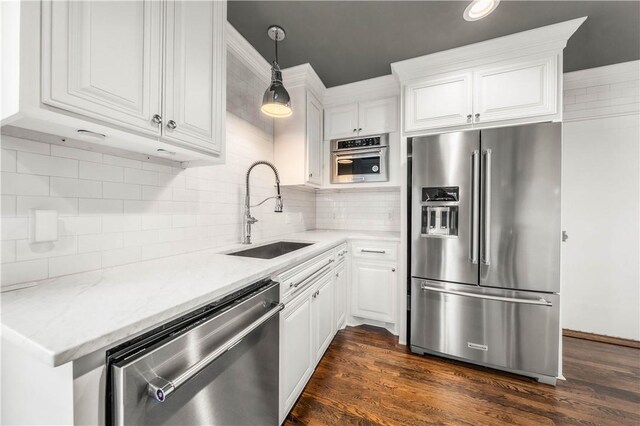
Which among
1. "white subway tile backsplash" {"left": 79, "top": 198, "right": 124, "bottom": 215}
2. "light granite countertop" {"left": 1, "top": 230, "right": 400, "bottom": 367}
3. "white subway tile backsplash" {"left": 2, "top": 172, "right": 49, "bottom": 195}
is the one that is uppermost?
"white subway tile backsplash" {"left": 2, "top": 172, "right": 49, "bottom": 195}

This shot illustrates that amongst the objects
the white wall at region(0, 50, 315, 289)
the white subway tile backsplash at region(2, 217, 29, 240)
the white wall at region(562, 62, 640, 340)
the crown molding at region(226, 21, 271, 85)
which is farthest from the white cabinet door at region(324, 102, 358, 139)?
the white subway tile backsplash at region(2, 217, 29, 240)

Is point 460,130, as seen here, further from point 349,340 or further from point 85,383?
point 85,383

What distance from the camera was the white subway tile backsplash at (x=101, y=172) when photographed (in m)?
1.06

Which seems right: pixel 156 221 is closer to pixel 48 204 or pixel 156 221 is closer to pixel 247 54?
pixel 48 204

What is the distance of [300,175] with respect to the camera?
242 centimetres

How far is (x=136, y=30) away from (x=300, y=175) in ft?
5.27

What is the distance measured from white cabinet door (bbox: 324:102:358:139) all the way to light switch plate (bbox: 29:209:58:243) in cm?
237

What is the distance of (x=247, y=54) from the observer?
200 cm

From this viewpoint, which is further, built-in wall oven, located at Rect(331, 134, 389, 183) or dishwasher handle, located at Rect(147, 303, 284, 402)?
built-in wall oven, located at Rect(331, 134, 389, 183)

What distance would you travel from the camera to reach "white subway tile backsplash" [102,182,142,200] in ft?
3.73

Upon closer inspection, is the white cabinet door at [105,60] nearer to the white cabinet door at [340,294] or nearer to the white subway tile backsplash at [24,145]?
the white subway tile backsplash at [24,145]

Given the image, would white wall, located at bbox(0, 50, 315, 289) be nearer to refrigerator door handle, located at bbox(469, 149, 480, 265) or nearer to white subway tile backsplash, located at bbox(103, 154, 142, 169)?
white subway tile backsplash, located at bbox(103, 154, 142, 169)

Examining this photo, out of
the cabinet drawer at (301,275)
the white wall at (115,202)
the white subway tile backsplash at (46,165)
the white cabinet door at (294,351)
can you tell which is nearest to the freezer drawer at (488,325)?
the cabinet drawer at (301,275)

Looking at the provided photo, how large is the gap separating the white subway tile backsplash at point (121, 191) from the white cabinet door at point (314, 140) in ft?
4.76
